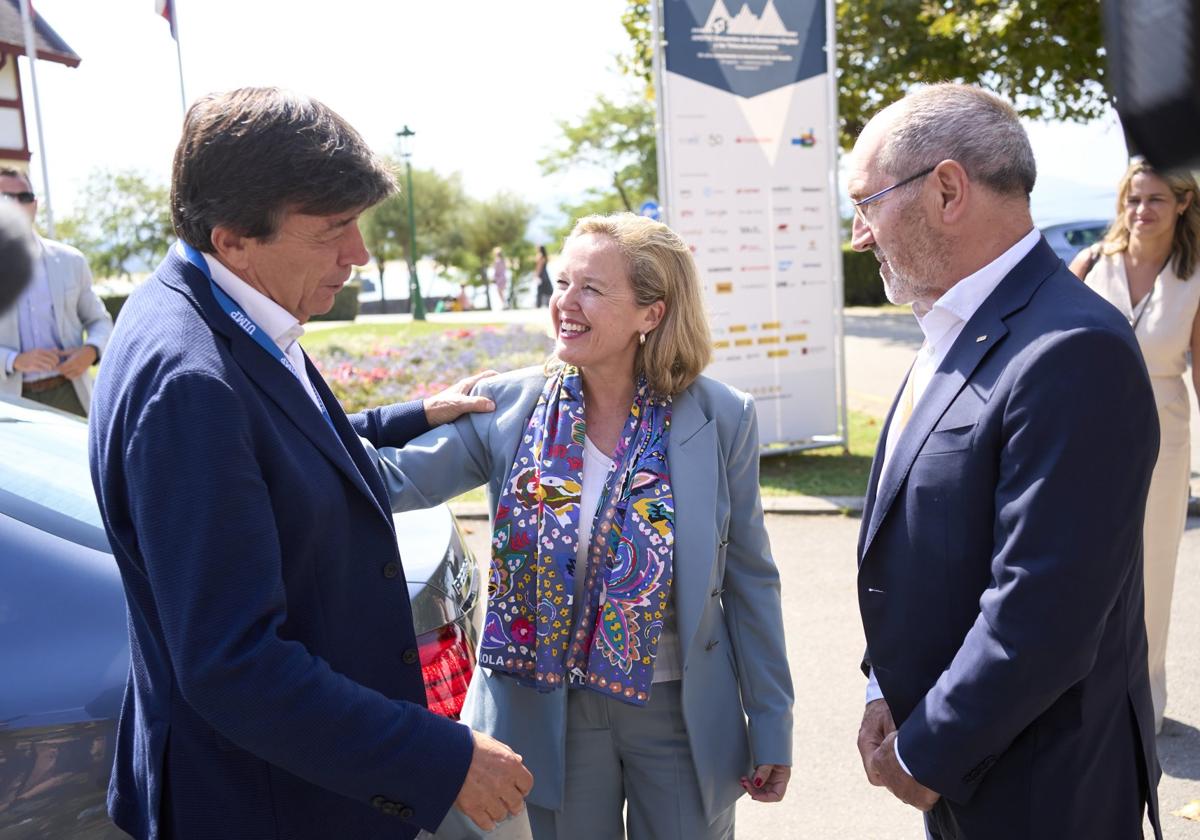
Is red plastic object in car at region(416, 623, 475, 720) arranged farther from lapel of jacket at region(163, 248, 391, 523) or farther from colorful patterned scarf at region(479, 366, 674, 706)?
lapel of jacket at region(163, 248, 391, 523)

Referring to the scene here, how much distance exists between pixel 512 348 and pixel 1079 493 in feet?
38.2

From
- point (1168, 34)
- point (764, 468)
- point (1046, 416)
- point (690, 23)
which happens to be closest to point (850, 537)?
point (764, 468)

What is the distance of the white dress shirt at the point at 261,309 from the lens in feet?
5.78

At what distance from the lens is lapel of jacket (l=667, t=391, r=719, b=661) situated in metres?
2.54

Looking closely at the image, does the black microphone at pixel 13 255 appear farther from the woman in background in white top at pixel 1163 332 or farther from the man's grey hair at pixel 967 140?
the woman in background in white top at pixel 1163 332

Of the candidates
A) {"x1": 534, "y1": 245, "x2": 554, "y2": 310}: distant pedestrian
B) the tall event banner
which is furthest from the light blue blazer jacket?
{"x1": 534, "y1": 245, "x2": 554, "y2": 310}: distant pedestrian

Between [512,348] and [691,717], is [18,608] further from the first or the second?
[512,348]

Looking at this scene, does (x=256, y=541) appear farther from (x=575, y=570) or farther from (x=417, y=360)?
(x=417, y=360)

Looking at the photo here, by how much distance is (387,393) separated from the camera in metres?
11.6

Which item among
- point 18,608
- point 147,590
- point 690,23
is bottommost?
point 18,608

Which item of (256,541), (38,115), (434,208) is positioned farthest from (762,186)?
(434,208)

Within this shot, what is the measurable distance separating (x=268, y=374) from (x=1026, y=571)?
126cm

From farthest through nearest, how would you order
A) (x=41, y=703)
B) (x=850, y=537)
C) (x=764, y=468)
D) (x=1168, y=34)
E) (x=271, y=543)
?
(x=764, y=468), (x=850, y=537), (x=41, y=703), (x=271, y=543), (x=1168, y=34)

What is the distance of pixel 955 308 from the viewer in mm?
2139
